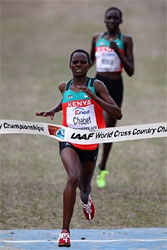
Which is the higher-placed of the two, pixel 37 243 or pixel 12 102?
pixel 12 102

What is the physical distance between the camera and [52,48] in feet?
102

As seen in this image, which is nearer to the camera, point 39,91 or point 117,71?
point 117,71

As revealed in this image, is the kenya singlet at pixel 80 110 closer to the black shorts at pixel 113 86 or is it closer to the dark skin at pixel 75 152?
the dark skin at pixel 75 152

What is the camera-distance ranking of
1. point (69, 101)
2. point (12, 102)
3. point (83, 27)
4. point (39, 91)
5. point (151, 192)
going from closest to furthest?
1. point (69, 101)
2. point (151, 192)
3. point (12, 102)
4. point (39, 91)
5. point (83, 27)

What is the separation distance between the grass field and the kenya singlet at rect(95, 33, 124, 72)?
192 centimetres

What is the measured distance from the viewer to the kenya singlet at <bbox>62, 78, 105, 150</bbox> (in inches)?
288

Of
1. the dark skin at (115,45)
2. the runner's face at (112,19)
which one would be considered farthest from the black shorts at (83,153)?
the runner's face at (112,19)

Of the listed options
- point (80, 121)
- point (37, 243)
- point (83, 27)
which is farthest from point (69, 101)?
point (83, 27)

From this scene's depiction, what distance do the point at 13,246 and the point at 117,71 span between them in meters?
3.89

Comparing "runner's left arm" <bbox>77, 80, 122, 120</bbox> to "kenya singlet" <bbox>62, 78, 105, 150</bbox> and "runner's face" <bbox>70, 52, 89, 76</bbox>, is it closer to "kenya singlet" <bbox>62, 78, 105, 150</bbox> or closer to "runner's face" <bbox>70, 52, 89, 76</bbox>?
"kenya singlet" <bbox>62, 78, 105, 150</bbox>

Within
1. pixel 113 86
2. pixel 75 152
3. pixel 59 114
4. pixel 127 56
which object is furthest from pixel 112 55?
pixel 59 114

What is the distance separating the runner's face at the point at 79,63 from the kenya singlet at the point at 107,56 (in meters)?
2.90

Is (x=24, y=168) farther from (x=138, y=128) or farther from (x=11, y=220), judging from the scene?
(x=138, y=128)

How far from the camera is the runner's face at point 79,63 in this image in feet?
23.9
